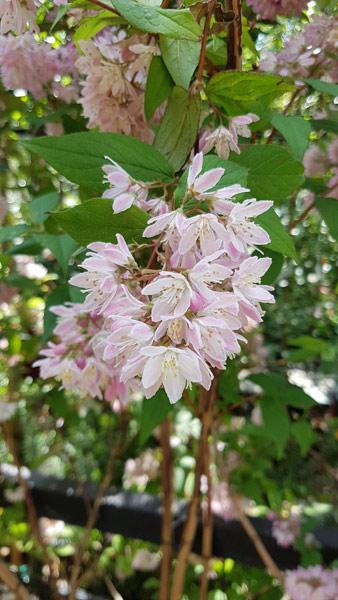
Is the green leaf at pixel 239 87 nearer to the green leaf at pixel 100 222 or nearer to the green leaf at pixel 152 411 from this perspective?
the green leaf at pixel 100 222

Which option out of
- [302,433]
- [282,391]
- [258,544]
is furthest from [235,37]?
[258,544]

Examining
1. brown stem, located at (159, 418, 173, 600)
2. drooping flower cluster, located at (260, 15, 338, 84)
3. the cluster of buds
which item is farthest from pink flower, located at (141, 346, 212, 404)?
brown stem, located at (159, 418, 173, 600)

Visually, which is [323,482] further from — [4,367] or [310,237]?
[4,367]

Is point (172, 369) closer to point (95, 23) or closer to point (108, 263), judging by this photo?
point (108, 263)

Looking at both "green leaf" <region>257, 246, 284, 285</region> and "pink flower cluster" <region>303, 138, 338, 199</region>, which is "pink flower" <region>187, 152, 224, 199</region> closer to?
"green leaf" <region>257, 246, 284, 285</region>

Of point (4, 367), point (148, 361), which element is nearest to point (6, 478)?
point (4, 367)

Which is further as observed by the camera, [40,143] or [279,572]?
[279,572]
